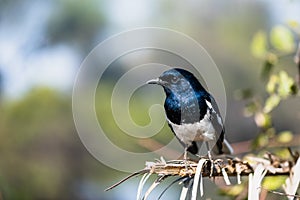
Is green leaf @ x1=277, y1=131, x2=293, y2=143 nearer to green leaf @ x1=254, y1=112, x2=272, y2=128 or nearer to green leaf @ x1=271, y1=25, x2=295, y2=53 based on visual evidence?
green leaf @ x1=254, y1=112, x2=272, y2=128

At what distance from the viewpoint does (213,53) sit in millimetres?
8805

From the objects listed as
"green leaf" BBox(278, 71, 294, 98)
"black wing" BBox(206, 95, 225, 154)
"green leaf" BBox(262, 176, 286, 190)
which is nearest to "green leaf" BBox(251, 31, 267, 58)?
"green leaf" BBox(278, 71, 294, 98)

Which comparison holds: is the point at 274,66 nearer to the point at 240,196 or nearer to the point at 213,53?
the point at 240,196

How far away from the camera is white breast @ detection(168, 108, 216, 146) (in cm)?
127

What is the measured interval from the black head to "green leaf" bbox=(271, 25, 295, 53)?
0.28m

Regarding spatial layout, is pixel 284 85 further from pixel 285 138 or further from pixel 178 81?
pixel 178 81

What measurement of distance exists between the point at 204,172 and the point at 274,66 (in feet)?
2.06

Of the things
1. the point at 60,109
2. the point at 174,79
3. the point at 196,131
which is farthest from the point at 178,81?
the point at 60,109

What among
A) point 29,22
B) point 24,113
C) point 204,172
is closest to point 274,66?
point 204,172

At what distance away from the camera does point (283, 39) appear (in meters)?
1.45

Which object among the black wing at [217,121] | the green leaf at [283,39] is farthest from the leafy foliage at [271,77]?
the black wing at [217,121]

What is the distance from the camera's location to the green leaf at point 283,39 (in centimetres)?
144

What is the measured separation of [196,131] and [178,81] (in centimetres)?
12

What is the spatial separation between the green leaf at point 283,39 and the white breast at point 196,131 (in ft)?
0.93
